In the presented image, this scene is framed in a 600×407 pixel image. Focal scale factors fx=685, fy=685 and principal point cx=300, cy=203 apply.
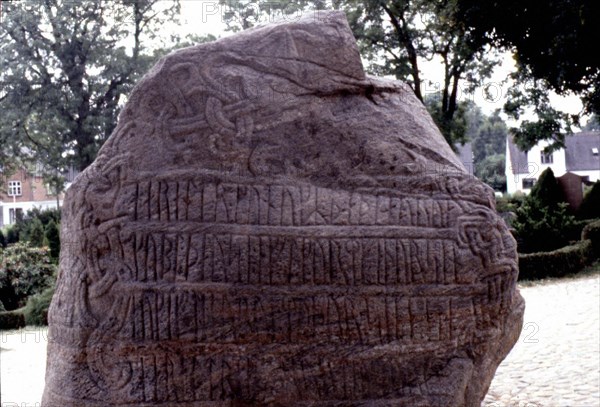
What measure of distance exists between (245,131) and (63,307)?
1.41 meters

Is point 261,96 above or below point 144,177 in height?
above

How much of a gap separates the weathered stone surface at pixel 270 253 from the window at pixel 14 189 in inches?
1186

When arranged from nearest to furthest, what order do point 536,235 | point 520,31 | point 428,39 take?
1. point 520,31
2. point 536,235
3. point 428,39

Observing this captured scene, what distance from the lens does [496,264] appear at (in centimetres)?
379

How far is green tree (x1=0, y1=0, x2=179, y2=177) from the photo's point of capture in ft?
62.3

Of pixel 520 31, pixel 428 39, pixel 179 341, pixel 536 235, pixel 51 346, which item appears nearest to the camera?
pixel 179 341

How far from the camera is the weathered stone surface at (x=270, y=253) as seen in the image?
3.60 metres

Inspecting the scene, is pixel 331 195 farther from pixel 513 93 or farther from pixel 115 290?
pixel 513 93

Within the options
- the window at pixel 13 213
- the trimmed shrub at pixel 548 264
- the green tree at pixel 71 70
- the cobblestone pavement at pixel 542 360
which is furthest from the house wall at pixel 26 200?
the trimmed shrub at pixel 548 264

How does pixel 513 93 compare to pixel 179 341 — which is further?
pixel 513 93

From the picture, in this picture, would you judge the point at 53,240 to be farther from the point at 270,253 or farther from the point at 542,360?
the point at 270,253

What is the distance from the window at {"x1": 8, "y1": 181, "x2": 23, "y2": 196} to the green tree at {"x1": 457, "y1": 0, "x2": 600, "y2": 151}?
24520 mm

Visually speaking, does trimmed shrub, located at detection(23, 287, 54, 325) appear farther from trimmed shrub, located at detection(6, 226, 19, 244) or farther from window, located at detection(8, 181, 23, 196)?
window, located at detection(8, 181, 23, 196)

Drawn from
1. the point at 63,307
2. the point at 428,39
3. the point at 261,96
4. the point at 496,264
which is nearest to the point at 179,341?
the point at 63,307
